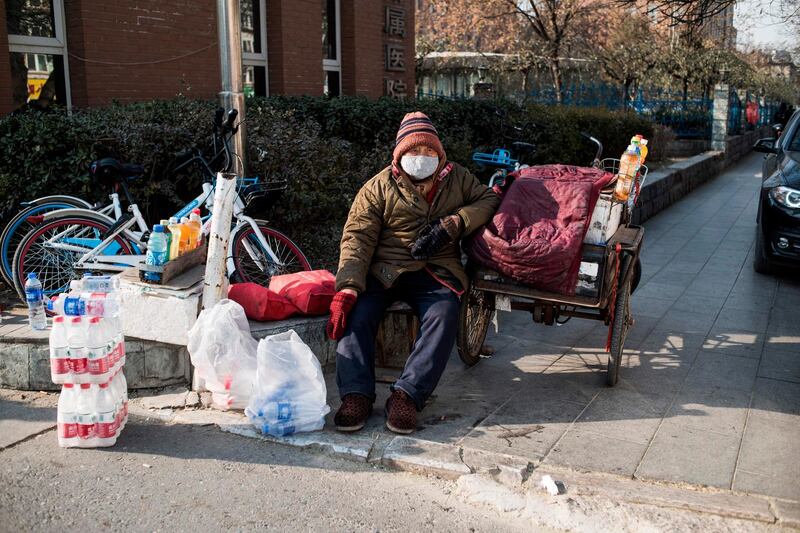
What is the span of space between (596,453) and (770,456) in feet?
2.97

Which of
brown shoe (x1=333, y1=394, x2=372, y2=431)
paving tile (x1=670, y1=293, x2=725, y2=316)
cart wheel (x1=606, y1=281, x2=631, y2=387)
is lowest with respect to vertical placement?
paving tile (x1=670, y1=293, x2=725, y2=316)

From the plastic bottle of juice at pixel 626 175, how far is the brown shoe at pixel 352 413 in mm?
2050

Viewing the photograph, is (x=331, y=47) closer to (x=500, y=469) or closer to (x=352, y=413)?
(x=352, y=413)

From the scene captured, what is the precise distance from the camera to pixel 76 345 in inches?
163

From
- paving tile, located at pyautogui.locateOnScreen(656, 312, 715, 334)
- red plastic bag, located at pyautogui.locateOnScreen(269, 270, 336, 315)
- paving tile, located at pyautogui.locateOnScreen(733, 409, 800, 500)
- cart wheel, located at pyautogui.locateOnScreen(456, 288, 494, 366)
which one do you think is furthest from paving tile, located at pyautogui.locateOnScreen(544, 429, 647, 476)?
paving tile, located at pyautogui.locateOnScreen(656, 312, 715, 334)

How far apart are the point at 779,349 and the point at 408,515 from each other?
377cm

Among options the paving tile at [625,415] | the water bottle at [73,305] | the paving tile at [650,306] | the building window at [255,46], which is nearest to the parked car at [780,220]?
the paving tile at [650,306]

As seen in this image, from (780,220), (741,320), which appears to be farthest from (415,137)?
(780,220)

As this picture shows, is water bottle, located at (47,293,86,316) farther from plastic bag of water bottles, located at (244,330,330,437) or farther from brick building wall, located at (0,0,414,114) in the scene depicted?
brick building wall, located at (0,0,414,114)

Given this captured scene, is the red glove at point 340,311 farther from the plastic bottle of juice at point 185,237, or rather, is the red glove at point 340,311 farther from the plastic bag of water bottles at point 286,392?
the plastic bottle of juice at point 185,237

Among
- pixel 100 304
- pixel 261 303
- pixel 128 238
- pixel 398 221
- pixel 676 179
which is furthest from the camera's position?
pixel 676 179

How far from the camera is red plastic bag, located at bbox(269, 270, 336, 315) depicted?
5.39 meters

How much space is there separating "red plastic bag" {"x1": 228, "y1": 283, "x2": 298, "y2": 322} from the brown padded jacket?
2.08ft

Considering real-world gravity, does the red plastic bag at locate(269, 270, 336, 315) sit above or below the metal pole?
below
